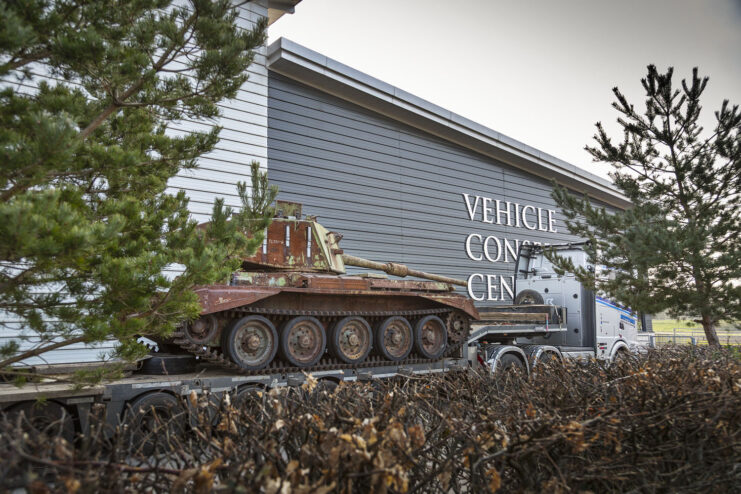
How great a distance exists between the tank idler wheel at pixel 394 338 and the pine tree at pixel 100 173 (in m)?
3.79

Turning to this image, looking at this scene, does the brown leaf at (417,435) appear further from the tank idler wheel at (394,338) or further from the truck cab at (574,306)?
the truck cab at (574,306)

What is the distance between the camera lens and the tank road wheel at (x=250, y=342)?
6988 mm

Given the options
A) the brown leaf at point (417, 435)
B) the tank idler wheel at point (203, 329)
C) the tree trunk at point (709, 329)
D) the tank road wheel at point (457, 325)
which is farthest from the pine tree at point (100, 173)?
the tree trunk at point (709, 329)

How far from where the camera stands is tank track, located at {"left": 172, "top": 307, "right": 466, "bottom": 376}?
674cm

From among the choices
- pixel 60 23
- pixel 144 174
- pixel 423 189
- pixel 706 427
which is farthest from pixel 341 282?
pixel 423 189

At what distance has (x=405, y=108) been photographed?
1372 centimetres

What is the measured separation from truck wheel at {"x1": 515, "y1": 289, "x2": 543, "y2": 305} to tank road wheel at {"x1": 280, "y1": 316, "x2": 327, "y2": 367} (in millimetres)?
5894

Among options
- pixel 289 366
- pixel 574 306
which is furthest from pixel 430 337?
pixel 574 306

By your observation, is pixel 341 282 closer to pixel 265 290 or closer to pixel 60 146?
pixel 265 290

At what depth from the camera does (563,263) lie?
33.9ft

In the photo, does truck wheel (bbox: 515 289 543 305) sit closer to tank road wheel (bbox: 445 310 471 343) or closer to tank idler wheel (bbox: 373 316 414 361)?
tank road wheel (bbox: 445 310 471 343)

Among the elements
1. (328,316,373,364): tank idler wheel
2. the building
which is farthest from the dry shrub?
the building

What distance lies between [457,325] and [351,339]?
7.38 feet

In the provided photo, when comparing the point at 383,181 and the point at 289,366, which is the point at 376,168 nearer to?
the point at 383,181
